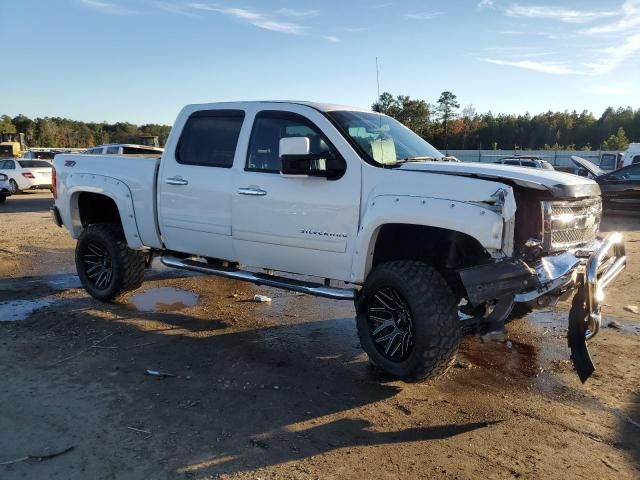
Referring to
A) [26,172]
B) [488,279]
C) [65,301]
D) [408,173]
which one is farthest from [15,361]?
[26,172]

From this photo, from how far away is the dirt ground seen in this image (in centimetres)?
317

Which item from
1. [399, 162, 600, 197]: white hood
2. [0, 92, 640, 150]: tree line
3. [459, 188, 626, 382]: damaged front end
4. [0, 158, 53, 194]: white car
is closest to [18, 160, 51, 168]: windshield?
[0, 158, 53, 194]: white car

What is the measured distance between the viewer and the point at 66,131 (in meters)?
86.9

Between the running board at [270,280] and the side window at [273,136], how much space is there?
1.00 meters

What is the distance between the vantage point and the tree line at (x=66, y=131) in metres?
82.6

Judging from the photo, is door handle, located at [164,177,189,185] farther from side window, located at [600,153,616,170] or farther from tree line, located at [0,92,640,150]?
tree line, located at [0,92,640,150]

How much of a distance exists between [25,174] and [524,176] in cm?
2200

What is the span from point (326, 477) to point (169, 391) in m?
1.60

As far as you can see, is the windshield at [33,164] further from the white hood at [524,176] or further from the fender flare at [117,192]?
the white hood at [524,176]

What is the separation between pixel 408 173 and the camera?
13.8 feet

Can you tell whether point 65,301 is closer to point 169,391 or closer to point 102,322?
point 102,322

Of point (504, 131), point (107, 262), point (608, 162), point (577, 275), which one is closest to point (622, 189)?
point (577, 275)

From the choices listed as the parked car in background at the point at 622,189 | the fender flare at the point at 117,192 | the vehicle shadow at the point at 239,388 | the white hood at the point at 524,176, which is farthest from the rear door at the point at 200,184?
the parked car in background at the point at 622,189

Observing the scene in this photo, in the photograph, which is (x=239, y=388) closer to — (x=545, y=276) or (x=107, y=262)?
(x=545, y=276)
